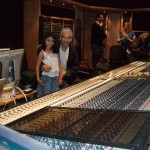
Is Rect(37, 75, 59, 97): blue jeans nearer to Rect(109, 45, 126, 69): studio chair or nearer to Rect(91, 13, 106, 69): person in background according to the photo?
Rect(91, 13, 106, 69): person in background

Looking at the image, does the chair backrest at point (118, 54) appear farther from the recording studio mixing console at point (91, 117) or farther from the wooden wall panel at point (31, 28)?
the recording studio mixing console at point (91, 117)

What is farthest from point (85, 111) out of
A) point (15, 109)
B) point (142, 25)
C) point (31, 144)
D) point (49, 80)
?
point (142, 25)

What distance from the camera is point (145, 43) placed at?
27.5 feet

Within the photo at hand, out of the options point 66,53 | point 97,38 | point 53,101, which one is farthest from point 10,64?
point 97,38

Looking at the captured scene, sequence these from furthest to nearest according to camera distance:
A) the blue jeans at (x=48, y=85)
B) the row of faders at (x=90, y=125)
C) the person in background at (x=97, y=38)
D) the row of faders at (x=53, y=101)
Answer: the person in background at (x=97, y=38), the blue jeans at (x=48, y=85), the row of faders at (x=53, y=101), the row of faders at (x=90, y=125)

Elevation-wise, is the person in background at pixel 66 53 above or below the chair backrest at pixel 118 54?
above

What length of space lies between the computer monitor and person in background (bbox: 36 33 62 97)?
53cm

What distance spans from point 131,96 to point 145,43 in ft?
21.8

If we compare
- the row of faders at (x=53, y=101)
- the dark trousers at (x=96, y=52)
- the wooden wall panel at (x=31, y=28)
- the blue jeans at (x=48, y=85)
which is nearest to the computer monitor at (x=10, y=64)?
the blue jeans at (x=48, y=85)

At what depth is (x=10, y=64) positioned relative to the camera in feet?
11.0

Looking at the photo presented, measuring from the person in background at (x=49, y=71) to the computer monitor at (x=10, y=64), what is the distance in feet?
1.73

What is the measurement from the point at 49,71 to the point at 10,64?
83 centimetres

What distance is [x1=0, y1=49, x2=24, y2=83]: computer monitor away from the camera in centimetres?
325

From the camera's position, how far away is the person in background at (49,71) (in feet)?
13.3
